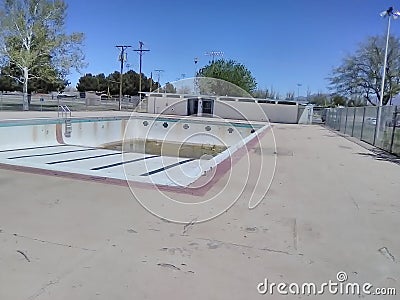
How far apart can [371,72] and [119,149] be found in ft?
118

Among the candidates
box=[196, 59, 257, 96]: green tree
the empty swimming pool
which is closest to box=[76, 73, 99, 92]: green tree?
box=[196, 59, 257, 96]: green tree

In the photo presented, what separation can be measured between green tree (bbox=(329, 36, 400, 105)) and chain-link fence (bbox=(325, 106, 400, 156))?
23478 mm

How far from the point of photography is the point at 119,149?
19312 mm

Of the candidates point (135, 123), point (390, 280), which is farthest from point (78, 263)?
point (135, 123)

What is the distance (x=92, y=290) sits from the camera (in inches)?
109

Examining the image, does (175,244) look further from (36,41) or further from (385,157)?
(36,41)

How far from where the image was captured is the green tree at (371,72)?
139 ft

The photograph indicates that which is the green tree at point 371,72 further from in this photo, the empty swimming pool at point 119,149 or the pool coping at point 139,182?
the pool coping at point 139,182

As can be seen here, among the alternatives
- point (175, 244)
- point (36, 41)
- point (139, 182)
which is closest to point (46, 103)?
point (36, 41)

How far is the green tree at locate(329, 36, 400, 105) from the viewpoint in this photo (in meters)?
42.4

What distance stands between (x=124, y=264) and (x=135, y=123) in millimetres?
22160

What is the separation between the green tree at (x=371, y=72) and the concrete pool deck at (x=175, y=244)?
4220 centimetres

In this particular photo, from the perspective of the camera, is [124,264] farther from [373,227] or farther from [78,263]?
[373,227]

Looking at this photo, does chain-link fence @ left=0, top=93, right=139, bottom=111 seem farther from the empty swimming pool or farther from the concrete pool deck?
the concrete pool deck
